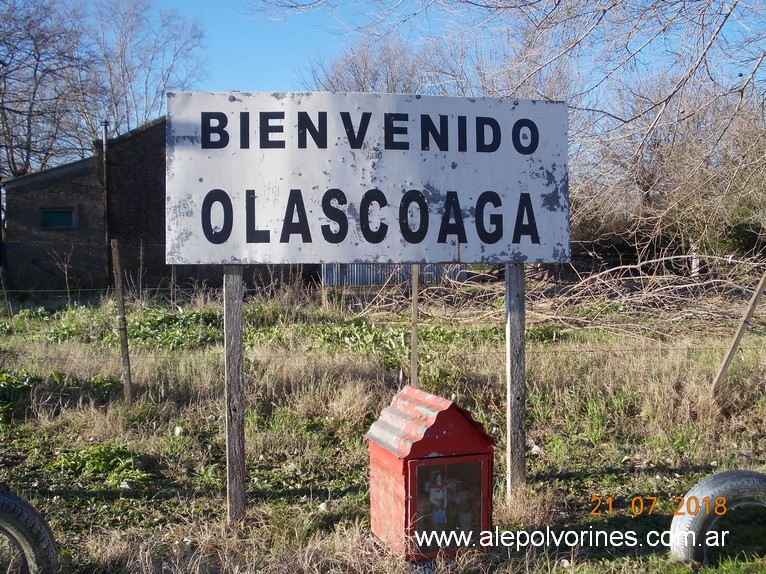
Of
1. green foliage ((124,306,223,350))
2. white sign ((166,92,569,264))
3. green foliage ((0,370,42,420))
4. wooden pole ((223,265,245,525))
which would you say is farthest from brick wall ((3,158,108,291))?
wooden pole ((223,265,245,525))

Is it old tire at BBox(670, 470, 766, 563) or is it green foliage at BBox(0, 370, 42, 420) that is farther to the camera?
green foliage at BBox(0, 370, 42, 420)

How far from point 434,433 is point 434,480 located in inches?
11.0

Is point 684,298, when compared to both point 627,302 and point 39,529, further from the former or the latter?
point 39,529

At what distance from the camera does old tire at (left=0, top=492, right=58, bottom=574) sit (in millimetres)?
3330

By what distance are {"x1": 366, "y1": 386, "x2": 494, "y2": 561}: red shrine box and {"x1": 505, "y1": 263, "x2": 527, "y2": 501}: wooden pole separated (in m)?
0.90

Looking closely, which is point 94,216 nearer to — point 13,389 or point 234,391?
point 13,389

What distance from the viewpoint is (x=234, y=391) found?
15.1ft

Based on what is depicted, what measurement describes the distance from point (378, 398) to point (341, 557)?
2774 millimetres

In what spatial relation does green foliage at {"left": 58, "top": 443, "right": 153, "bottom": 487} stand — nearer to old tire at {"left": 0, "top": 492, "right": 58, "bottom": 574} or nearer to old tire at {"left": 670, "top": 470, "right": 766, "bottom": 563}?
old tire at {"left": 0, "top": 492, "right": 58, "bottom": 574}

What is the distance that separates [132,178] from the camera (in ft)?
82.1

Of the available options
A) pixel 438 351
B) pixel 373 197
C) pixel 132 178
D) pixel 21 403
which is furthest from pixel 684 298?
pixel 132 178

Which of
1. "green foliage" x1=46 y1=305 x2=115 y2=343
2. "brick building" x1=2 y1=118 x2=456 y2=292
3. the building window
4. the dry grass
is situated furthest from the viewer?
the building window

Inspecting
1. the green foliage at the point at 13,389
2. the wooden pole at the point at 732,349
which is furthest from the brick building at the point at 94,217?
the wooden pole at the point at 732,349

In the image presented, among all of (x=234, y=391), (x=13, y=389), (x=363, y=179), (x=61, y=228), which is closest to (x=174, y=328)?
(x=13, y=389)
